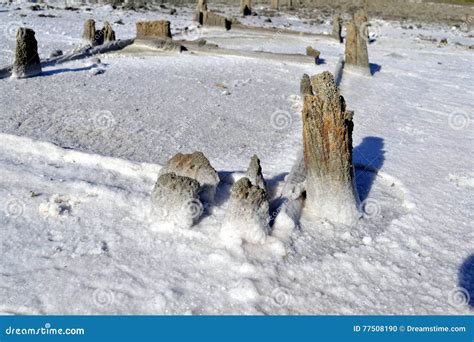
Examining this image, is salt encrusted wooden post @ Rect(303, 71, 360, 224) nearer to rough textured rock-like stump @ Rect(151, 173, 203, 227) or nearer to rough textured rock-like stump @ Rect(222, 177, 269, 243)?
rough textured rock-like stump @ Rect(222, 177, 269, 243)

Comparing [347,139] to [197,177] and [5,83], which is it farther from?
[5,83]

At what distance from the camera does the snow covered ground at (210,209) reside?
3777 millimetres

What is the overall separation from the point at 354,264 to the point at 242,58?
9652 mm

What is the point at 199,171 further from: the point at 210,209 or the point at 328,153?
the point at 328,153

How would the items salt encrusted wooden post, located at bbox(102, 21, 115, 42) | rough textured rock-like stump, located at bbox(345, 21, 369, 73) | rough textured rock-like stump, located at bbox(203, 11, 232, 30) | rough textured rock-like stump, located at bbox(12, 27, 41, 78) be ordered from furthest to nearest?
rough textured rock-like stump, located at bbox(203, 11, 232, 30)
salt encrusted wooden post, located at bbox(102, 21, 115, 42)
rough textured rock-like stump, located at bbox(345, 21, 369, 73)
rough textured rock-like stump, located at bbox(12, 27, 41, 78)

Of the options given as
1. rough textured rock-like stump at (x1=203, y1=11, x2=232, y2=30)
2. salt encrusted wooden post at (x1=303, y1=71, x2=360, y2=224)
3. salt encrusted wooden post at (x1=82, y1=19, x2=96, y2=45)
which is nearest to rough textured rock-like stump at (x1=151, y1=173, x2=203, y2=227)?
salt encrusted wooden post at (x1=303, y1=71, x2=360, y2=224)

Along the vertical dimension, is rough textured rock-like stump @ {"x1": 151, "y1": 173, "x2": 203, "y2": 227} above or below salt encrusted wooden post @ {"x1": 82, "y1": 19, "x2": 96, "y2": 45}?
below

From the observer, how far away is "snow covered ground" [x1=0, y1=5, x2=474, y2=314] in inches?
149

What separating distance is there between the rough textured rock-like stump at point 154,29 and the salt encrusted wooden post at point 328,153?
9.98 m

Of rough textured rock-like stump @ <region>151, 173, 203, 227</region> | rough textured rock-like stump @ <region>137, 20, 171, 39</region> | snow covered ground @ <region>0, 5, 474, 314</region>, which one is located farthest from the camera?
rough textured rock-like stump @ <region>137, 20, 171, 39</region>

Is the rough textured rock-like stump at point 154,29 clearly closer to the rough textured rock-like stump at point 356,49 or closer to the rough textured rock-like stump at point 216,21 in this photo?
the rough textured rock-like stump at point 356,49

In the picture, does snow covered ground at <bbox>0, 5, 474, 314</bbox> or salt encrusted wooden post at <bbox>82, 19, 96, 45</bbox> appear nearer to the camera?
snow covered ground at <bbox>0, 5, 474, 314</bbox>

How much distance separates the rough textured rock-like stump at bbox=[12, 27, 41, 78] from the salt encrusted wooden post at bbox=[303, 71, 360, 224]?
6222 millimetres

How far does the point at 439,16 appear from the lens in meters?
36.0
